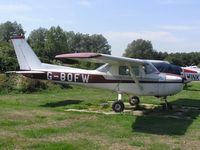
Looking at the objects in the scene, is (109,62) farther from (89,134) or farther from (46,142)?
(46,142)

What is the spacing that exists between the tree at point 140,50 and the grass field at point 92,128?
97.9m

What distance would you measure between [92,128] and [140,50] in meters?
104

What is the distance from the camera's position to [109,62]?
46.3 ft

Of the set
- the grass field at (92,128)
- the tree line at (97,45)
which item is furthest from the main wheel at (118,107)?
the tree line at (97,45)

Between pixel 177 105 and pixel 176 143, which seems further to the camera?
pixel 177 105

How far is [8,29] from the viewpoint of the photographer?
334ft

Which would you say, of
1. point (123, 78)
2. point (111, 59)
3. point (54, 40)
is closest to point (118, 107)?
point (123, 78)

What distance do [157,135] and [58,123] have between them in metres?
3.01

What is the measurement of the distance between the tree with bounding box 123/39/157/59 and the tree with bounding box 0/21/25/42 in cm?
3247

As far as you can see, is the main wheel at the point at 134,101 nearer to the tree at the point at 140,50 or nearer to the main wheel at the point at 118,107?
the main wheel at the point at 118,107

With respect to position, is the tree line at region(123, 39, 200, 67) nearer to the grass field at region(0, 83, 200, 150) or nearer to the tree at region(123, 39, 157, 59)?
the tree at region(123, 39, 157, 59)

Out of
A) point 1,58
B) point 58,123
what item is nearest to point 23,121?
point 58,123

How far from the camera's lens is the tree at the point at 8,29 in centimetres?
9888

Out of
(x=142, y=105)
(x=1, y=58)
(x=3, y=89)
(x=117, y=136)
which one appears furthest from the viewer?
(x=1, y=58)
